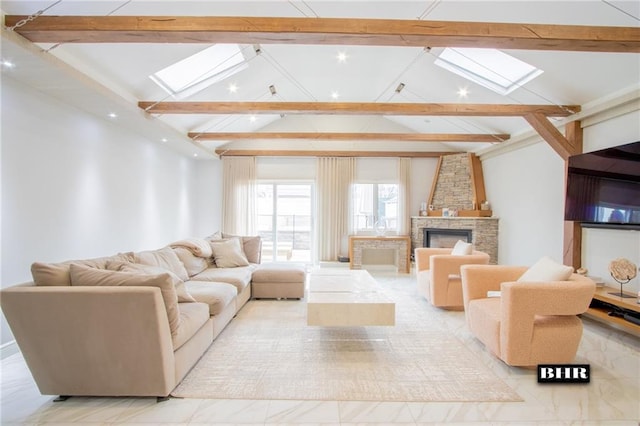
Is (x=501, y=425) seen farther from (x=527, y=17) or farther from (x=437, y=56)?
(x=437, y=56)

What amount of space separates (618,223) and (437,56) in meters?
2.87

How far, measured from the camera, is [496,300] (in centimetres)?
306

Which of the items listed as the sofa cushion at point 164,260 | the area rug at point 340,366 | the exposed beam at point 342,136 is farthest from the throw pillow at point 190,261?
the exposed beam at point 342,136

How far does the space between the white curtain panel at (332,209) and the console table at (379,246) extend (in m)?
0.48

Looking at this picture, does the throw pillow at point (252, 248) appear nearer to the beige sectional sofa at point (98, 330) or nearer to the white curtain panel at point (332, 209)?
the white curtain panel at point (332, 209)

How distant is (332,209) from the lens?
24.4ft

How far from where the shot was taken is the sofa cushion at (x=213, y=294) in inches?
119

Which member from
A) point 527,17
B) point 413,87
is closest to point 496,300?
point 527,17

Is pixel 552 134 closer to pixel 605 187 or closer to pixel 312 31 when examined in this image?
pixel 605 187

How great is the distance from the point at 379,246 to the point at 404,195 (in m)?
1.38

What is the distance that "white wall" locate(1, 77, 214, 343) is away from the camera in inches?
117

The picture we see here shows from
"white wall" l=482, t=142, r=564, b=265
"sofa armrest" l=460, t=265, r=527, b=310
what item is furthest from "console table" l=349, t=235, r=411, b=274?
"sofa armrest" l=460, t=265, r=527, b=310

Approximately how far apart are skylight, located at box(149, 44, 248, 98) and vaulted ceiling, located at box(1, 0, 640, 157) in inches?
4.4

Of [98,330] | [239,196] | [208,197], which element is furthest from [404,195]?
[98,330]
